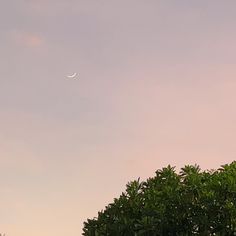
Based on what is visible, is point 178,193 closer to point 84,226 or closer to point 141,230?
point 141,230

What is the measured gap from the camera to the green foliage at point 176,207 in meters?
31.5

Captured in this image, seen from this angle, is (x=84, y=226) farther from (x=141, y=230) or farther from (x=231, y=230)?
(x=231, y=230)

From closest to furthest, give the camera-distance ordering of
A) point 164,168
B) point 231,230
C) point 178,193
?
point 231,230 → point 178,193 → point 164,168

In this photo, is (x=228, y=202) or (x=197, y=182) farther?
(x=197, y=182)

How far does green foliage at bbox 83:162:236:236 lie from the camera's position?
31.5 m

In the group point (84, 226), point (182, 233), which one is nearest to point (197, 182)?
point (182, 233)

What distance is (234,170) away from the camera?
114 feet

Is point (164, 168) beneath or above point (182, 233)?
above

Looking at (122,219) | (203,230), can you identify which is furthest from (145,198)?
(203,230)

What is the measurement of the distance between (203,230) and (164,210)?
7.56ft

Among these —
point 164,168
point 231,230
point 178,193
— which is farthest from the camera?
point 164,168

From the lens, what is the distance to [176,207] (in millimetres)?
32500

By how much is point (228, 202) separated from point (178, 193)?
3041 millimetres

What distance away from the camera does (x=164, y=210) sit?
3198 centimetres
